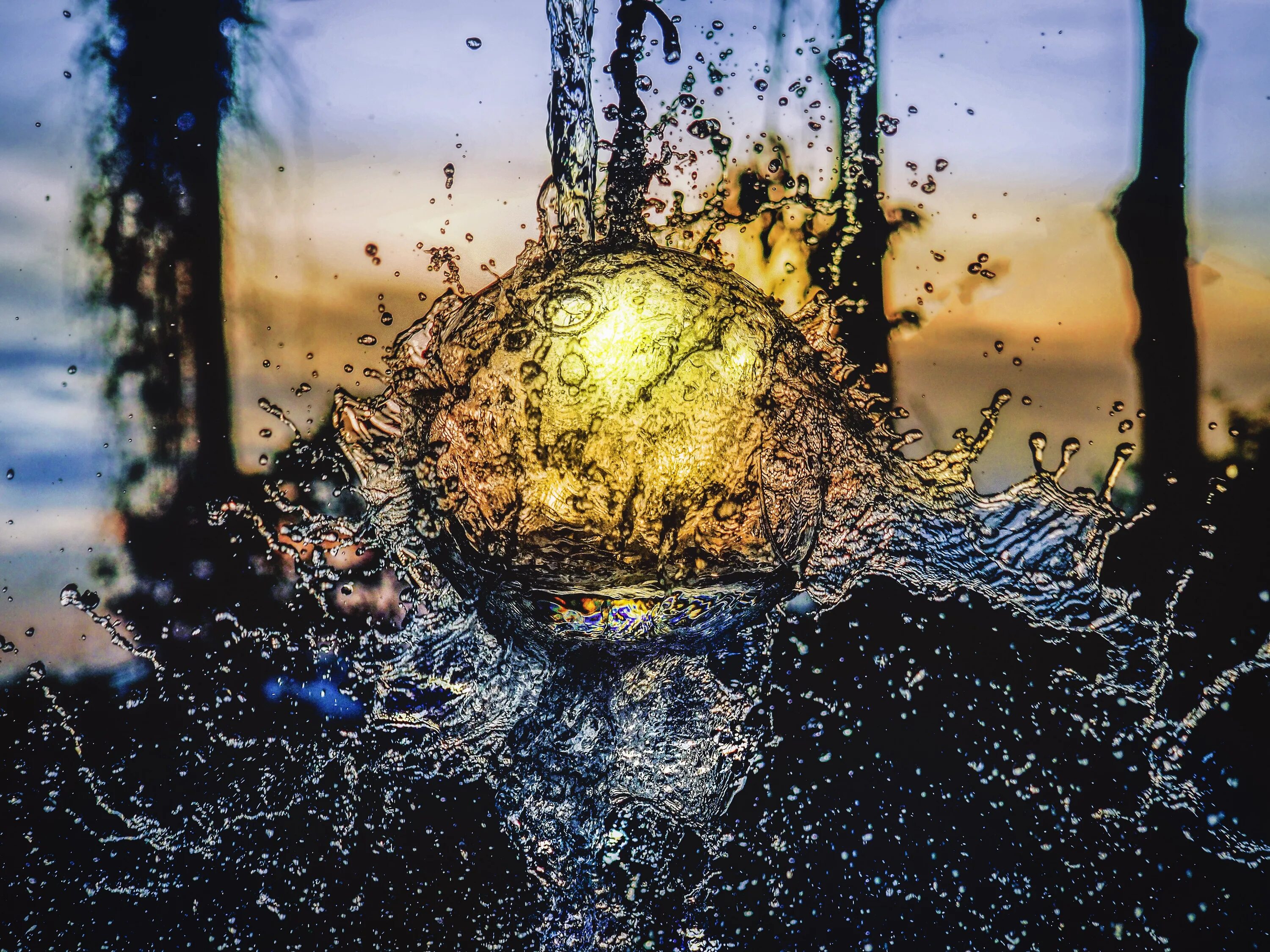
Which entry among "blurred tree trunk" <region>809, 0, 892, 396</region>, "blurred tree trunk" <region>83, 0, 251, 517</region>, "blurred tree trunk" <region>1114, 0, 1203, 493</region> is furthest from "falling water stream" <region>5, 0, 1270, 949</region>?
"blurred tree trunk" <region>83, 0, 251, 517</region>

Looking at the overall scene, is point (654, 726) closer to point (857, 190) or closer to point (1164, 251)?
point (857, 190)

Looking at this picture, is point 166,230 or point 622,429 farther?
point 166,230

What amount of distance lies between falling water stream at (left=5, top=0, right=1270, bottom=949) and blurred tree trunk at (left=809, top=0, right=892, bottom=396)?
38 mm

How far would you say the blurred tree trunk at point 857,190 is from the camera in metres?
2.59

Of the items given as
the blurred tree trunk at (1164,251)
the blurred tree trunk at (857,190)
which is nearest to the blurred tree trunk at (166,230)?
the blurred tree trunk at (857,190)

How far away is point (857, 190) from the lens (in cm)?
268

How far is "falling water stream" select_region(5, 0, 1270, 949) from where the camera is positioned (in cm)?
204

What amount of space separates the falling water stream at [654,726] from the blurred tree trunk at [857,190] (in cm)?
4

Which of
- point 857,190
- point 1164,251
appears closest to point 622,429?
point 857,190

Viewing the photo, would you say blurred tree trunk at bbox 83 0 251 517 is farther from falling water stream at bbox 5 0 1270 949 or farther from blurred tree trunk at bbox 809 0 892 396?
blurred tree trunk at bbox 809 0 892 396

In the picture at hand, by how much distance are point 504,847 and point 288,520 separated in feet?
4.08

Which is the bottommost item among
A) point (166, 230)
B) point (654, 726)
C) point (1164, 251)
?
point (654, 726)

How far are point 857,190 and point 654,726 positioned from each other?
6.59 ft

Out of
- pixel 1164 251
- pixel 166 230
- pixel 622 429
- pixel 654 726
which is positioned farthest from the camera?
pixel 166 230
